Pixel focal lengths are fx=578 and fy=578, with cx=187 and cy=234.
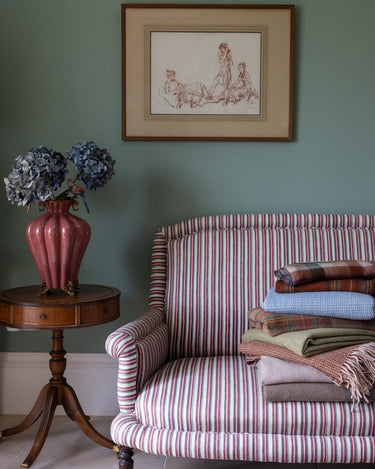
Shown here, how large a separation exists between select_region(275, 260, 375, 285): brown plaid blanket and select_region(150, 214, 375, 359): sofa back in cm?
32

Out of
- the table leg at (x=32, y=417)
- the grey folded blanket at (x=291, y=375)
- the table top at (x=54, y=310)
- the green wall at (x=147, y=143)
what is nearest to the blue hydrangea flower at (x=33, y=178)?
the table top at (x=54, y=310)

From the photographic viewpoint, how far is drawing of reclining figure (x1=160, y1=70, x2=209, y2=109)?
2.73 m

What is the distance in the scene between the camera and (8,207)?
2.84m

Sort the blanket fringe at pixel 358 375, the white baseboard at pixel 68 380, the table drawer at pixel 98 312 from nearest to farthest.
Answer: the blanket fringe at pixel 358 375 → the table drawer at pixel 98 312 → the white baseboard at pixel 68 380

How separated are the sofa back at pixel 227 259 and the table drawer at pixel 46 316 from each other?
42cm

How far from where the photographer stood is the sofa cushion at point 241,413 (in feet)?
6.05

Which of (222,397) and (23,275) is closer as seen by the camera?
(222,397)

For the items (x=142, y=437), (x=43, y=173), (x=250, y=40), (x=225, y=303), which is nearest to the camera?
(x=142, y=437)

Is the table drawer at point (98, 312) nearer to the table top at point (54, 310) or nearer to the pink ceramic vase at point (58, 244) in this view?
the table top at point (54, 310)

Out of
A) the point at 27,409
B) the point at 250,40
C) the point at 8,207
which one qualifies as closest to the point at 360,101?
the point at 250,40

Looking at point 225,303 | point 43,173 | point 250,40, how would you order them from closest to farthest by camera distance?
point 43,173
point 225,303
point 250,40

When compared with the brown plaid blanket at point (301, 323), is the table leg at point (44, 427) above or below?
below

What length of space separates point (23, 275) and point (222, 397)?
1.37 meters

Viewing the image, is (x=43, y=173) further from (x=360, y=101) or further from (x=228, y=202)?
(x=360, y=101)
